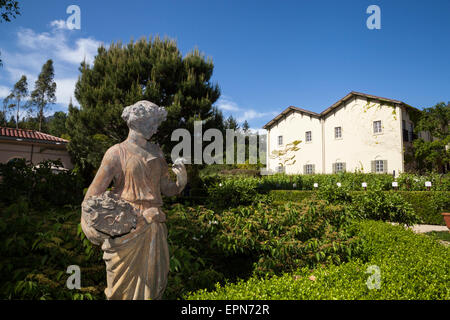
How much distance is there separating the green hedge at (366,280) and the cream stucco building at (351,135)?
2082cm

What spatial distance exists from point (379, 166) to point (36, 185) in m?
23.9

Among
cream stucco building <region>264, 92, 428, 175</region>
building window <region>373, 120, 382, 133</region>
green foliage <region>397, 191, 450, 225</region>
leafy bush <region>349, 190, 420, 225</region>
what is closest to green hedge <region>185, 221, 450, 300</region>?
leafy bush <region>349, 190, 420, 225</region>

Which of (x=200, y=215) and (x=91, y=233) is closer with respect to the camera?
(x=91, y=233)

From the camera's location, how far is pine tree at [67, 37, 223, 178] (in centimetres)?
1409

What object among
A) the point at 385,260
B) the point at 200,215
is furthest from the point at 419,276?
the point at 200,215

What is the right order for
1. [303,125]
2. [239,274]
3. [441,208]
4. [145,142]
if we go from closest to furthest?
[145,142]
[239,274]
[441,208]
[303,125]

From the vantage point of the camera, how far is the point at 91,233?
1.68m

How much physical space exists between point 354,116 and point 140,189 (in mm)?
25922

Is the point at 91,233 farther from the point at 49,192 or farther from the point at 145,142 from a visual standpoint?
the point at 49,192

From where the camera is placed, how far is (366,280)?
296 cm

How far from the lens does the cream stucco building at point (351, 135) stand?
22.1 m

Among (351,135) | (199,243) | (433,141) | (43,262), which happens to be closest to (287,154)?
(351,135)

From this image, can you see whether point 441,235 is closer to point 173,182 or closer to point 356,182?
point 356,182

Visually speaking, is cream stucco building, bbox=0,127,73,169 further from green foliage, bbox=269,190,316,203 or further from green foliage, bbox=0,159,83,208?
green foliage, bbox=269,190,316,203
